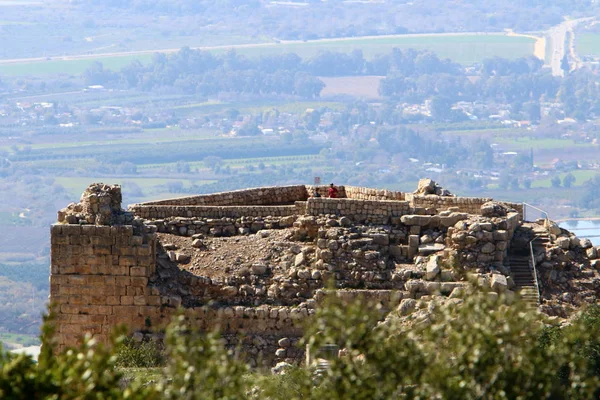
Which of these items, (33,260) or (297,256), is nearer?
(297,256)

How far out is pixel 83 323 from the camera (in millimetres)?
34500

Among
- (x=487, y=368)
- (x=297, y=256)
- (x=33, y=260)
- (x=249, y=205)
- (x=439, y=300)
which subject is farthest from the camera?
(x=33, y=260)

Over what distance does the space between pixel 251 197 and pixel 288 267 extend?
13.9ft

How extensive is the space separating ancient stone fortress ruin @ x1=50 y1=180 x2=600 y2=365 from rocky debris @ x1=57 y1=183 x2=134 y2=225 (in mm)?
25

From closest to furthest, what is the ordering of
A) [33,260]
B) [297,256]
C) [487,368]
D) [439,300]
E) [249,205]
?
[487,368] → [439,300] → [297,256] → [249,205] → [33,260]

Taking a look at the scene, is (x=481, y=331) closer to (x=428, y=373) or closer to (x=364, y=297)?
(x=428, y=373)

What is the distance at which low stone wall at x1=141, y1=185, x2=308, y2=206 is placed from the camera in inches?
1517

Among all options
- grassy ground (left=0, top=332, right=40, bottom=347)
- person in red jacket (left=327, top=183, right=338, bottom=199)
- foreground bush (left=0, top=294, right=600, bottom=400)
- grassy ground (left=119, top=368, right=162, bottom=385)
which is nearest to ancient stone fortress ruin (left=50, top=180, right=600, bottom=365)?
person in red jacket (left=327, top=183, right=338, bottom=199)

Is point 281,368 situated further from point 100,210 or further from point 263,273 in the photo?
point 100,210

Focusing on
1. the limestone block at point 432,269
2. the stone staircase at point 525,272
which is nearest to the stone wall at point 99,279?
the limestone block at point 432,269

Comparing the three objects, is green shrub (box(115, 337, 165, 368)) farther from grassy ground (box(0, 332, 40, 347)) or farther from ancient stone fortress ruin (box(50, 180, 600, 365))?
grassy ground (box(0, 332, 40, 347))

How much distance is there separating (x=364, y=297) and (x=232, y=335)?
7.89ft

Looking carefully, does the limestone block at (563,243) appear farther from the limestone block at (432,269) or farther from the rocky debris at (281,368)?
the rocky debris at (281,368)

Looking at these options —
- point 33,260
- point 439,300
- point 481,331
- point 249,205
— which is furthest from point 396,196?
point 33,260
